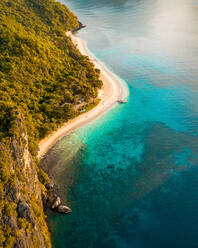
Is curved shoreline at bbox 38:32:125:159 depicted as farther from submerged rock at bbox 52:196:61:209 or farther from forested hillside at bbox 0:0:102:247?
submerged rock at bbox 52:196:61:209

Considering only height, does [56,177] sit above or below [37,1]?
below

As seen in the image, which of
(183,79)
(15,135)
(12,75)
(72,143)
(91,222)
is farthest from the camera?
(183,79)

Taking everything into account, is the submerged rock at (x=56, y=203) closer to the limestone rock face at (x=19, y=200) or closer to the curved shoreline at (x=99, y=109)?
the limestone rock face at (x=19, y=200)

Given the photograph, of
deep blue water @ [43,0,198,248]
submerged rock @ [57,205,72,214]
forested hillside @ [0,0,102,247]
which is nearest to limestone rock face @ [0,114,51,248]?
forested hillside @ [0,0,102,247]

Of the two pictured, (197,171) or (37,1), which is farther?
(37,1)

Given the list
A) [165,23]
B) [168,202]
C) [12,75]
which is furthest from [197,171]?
[165,23]

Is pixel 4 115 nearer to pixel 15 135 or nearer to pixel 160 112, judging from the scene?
pixel 15 135

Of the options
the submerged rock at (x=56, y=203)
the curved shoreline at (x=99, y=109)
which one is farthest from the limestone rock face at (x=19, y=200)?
the curved shoreline at (x=99, y=109)
